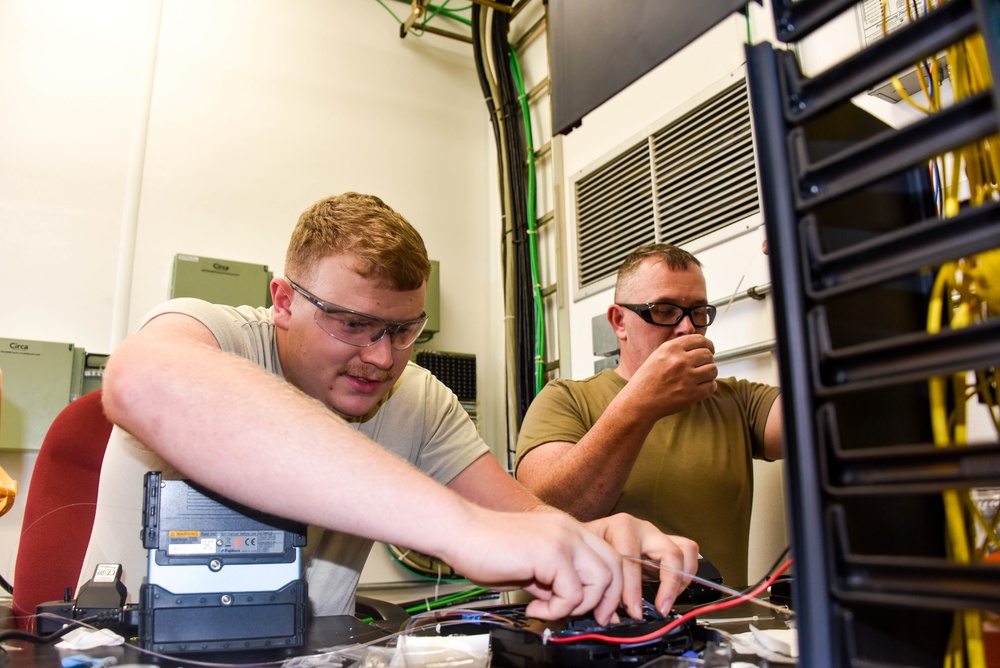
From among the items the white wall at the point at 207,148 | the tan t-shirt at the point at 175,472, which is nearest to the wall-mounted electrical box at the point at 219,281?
the white wall at the point at 207,148

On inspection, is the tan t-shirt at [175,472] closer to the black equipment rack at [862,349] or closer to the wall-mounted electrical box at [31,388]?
the black equipment rack at [862,349]

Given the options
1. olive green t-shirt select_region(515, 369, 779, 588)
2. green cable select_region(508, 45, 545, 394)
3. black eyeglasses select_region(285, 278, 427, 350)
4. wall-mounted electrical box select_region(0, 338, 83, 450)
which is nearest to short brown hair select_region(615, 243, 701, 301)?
olive green t-shirt select_region(515, 369, 779, 588)

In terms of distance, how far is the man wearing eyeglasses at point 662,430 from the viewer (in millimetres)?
1420

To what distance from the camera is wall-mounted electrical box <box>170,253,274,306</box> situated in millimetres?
2652

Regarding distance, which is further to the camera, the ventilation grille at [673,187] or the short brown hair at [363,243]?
the ventilation grille at [673,187]

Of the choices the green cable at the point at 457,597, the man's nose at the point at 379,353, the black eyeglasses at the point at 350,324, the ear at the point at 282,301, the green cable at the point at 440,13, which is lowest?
the green cable at the point at 457,597

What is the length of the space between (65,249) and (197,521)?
2.28 m

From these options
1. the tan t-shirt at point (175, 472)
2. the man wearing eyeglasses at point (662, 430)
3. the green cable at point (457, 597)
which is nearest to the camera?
the tan t-shirt at point (175, 472)

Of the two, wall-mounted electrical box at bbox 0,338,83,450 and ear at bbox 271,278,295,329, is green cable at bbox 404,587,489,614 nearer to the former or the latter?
wall-mounted electrical box at bbox 0,338,83,450

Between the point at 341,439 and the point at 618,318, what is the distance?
117 cm

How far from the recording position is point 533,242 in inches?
119

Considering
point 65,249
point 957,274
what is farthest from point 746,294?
point 65,249

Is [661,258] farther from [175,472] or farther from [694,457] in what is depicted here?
[175,472]

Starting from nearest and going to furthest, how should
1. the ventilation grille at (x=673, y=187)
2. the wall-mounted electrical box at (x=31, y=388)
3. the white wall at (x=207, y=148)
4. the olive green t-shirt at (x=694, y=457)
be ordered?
the olive green t-shirt at (x=694, y=457), the ventilation grille at (x=673, y=187), the wall-mounted electrical box at (x=31, y=388), the white wall at (x=207, y=148)
